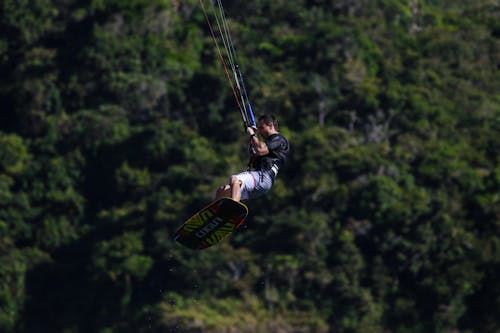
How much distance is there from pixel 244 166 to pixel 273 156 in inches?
605

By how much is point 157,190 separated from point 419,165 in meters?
6.58

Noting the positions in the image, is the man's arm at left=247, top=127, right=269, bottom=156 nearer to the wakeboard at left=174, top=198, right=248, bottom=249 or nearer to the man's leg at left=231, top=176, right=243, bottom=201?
the man's leg at left=231, top=176, right=243, bottom=201

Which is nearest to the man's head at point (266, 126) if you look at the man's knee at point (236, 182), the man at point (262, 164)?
the man at point (262, 164)

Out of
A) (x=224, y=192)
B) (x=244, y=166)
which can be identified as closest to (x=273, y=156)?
(x=224, y=192)

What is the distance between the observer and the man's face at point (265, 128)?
10.8 metres

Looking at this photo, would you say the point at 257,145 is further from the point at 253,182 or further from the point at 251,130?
the point at 253,182

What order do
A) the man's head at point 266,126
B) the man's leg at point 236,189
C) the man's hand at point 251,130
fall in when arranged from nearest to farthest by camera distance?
the man's hand at point 251,130
the man's leg at point 236,189
the man's head at point 266,126

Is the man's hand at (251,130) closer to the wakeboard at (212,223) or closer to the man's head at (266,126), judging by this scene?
the man's head at (266,126)

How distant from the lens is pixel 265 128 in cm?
1085

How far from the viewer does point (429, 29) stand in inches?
1225

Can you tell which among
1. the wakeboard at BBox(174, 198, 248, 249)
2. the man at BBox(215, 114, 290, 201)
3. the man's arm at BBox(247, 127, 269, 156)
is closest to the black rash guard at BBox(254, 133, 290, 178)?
the man at BBox(215, 114, 290, 201)

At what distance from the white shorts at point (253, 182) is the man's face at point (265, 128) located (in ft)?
1.34

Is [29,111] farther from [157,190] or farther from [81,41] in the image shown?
[157,190]

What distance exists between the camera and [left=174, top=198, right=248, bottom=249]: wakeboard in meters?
10.8
